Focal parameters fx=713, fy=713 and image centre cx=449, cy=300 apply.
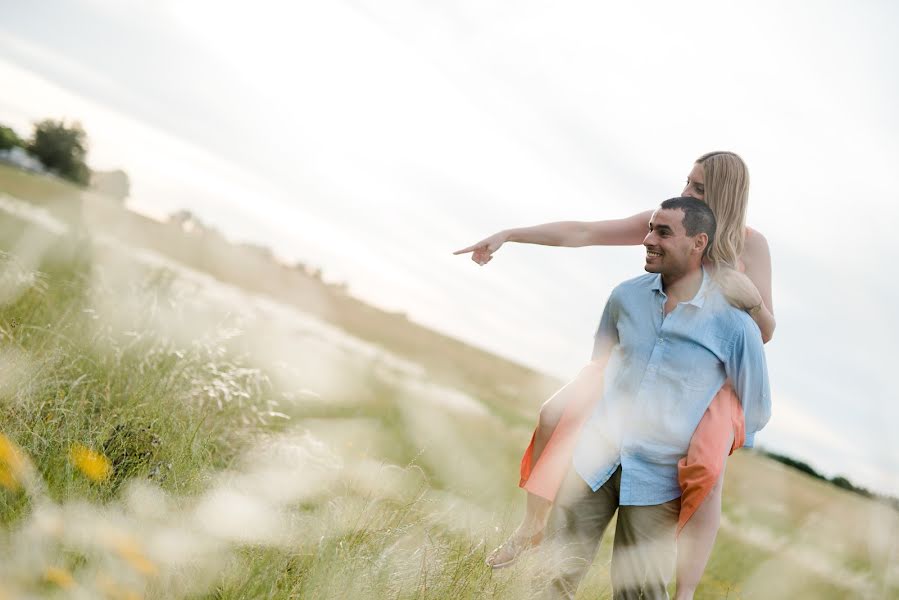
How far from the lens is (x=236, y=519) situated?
11.1 ft

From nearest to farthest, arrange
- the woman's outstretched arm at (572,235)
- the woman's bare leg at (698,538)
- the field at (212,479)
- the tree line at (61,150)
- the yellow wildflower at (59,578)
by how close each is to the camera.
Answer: the yellow wildflower at (59,578), the field at (212,479), the woman's bare leg at (698,538), the woman's outstretched arm at (572,235), the tree line at (61,150)

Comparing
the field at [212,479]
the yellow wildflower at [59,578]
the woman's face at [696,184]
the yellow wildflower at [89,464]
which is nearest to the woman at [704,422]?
the woman's face at [696,184]

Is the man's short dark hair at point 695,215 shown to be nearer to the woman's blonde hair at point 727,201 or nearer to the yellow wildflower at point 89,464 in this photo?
the woman's blonde hair at point 727,201

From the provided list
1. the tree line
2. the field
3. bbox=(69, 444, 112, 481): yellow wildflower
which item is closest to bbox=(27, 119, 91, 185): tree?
the tree line

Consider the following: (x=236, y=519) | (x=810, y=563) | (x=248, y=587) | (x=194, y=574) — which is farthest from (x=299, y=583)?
(x=810, y=563)

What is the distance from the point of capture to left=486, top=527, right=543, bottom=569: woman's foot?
11.8ft

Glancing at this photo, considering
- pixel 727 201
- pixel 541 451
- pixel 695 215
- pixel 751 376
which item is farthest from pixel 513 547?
pixel 727 201

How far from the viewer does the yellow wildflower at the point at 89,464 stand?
3080 millimetres

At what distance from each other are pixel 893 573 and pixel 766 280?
30.3 feet

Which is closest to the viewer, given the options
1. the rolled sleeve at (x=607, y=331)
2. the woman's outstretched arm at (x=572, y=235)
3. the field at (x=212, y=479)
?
the field at (x=212, y=479)

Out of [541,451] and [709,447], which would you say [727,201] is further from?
[541,451]

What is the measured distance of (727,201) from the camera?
3.22 meters

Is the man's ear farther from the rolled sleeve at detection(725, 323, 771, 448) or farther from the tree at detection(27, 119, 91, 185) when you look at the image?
the tree at detection(27, 119, 91, 185)

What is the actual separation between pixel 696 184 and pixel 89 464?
9.89ft
